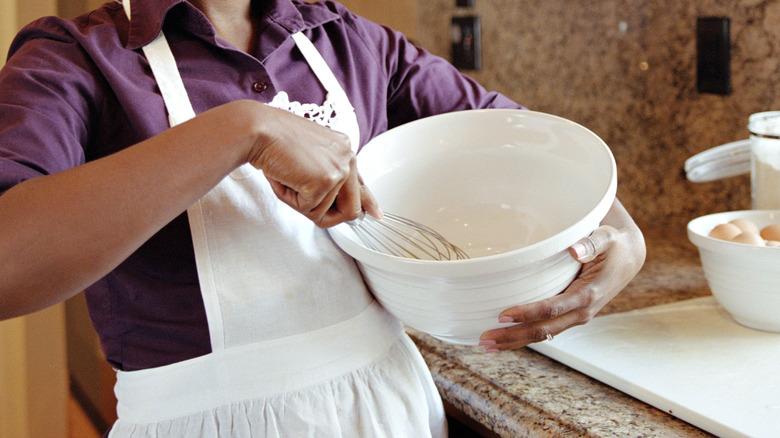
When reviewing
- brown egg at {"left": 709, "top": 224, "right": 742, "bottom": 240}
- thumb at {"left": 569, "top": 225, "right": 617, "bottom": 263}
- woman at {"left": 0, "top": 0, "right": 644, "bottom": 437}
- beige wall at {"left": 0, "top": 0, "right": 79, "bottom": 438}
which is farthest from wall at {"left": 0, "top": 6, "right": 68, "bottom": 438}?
brown egg at {"left": 709, "top": 224, "right": 742, "bottom": 240}

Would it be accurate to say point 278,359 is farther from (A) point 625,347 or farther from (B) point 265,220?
(A) point 625,347

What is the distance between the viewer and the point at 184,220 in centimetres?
65

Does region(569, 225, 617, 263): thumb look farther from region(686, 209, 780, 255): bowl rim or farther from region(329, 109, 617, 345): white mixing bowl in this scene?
region(686, 209, 780, 255): bowl rim

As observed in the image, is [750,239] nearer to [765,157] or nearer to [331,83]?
[765,157]

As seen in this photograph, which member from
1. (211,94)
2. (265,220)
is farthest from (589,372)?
(211,94)

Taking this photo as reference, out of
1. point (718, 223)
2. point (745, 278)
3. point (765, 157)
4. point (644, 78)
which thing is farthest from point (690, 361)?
point (644, 78)

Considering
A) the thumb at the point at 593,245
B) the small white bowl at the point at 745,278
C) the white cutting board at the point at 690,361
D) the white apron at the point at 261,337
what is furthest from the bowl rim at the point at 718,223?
the white apron at the point at 261,337

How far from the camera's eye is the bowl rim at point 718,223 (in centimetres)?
80

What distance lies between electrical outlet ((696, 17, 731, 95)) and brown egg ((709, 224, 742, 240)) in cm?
35

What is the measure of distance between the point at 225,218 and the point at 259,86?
0.46 feet

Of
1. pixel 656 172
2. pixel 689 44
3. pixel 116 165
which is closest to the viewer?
pixel 116 165

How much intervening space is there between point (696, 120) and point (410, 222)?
663 millimetres

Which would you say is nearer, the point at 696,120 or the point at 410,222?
the point at 410,222

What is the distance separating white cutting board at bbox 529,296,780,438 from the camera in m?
0.67
